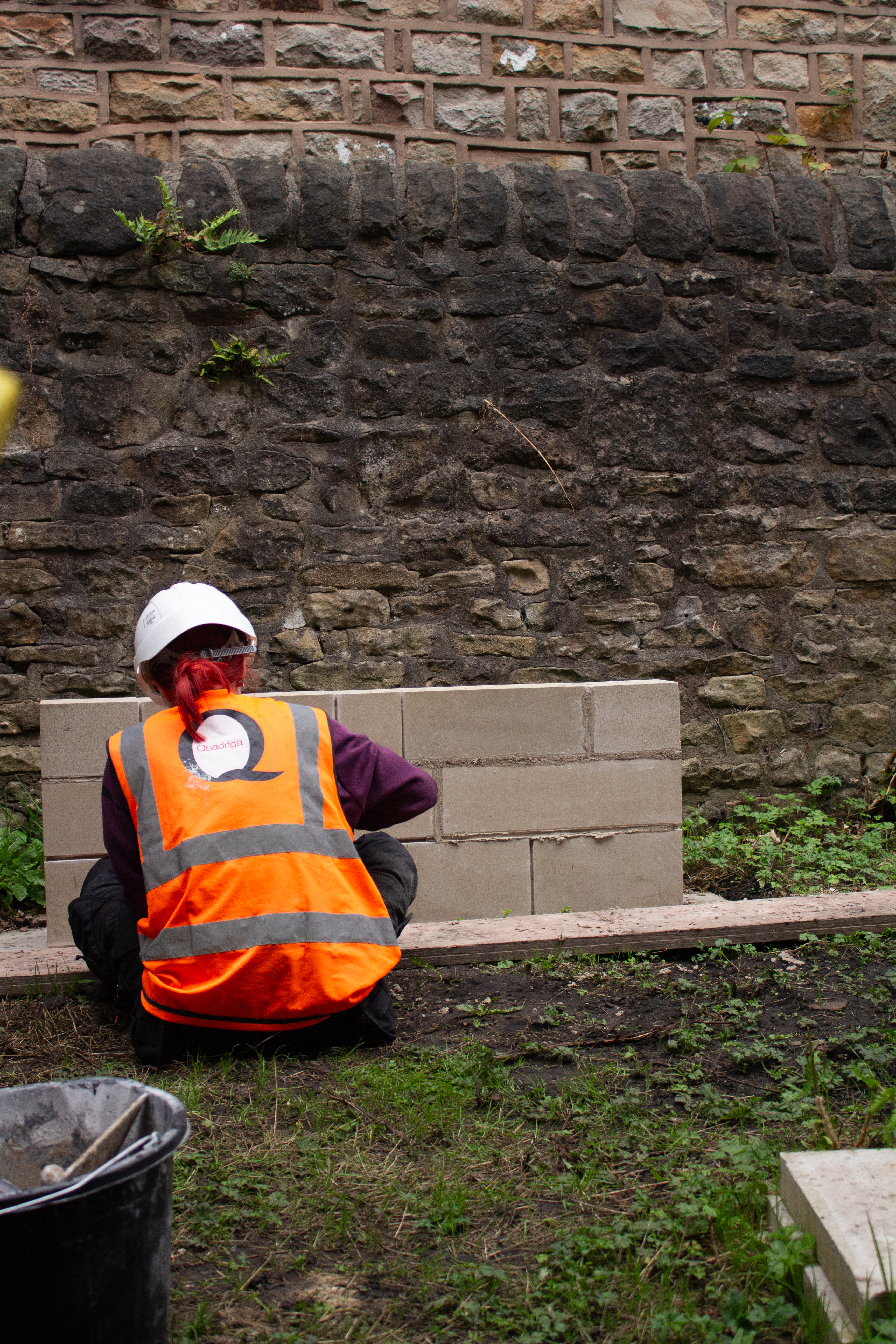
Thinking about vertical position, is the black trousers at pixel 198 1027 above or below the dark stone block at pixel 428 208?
below

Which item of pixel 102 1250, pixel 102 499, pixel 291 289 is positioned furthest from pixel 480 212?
pixel 102 1250

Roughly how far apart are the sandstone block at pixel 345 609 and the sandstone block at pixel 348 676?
0.18 meters

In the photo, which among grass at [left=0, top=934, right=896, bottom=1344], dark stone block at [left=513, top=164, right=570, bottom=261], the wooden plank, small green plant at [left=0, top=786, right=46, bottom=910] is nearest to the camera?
grass at [left=0, top=934, right=896, bottom=1344]

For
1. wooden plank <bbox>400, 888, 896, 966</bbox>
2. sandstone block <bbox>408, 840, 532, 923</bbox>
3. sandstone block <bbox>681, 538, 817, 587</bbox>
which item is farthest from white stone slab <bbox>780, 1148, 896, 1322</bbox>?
sandstone block <bbox>681, 538, 817, 587</bbox>

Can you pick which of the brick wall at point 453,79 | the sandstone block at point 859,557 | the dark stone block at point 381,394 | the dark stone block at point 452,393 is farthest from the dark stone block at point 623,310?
the sandstone block at point 859,557

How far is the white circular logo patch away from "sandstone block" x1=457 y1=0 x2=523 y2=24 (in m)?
4.60

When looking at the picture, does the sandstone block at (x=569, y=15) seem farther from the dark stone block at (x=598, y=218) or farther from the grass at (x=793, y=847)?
the grass at (x=793, y=847)

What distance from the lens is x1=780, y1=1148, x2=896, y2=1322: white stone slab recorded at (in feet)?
4.45

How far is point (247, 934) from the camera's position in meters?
2.31

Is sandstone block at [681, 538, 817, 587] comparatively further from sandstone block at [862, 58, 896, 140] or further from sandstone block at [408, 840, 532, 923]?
sandstone block at [862, 58, 896, 140]

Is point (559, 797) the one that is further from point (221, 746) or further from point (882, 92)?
point (882, 92)

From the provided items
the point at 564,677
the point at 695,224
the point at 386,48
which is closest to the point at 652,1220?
the point at 564,677

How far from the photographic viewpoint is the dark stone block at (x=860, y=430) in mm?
4996

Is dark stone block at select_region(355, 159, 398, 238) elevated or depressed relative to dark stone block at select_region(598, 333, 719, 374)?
elevated
